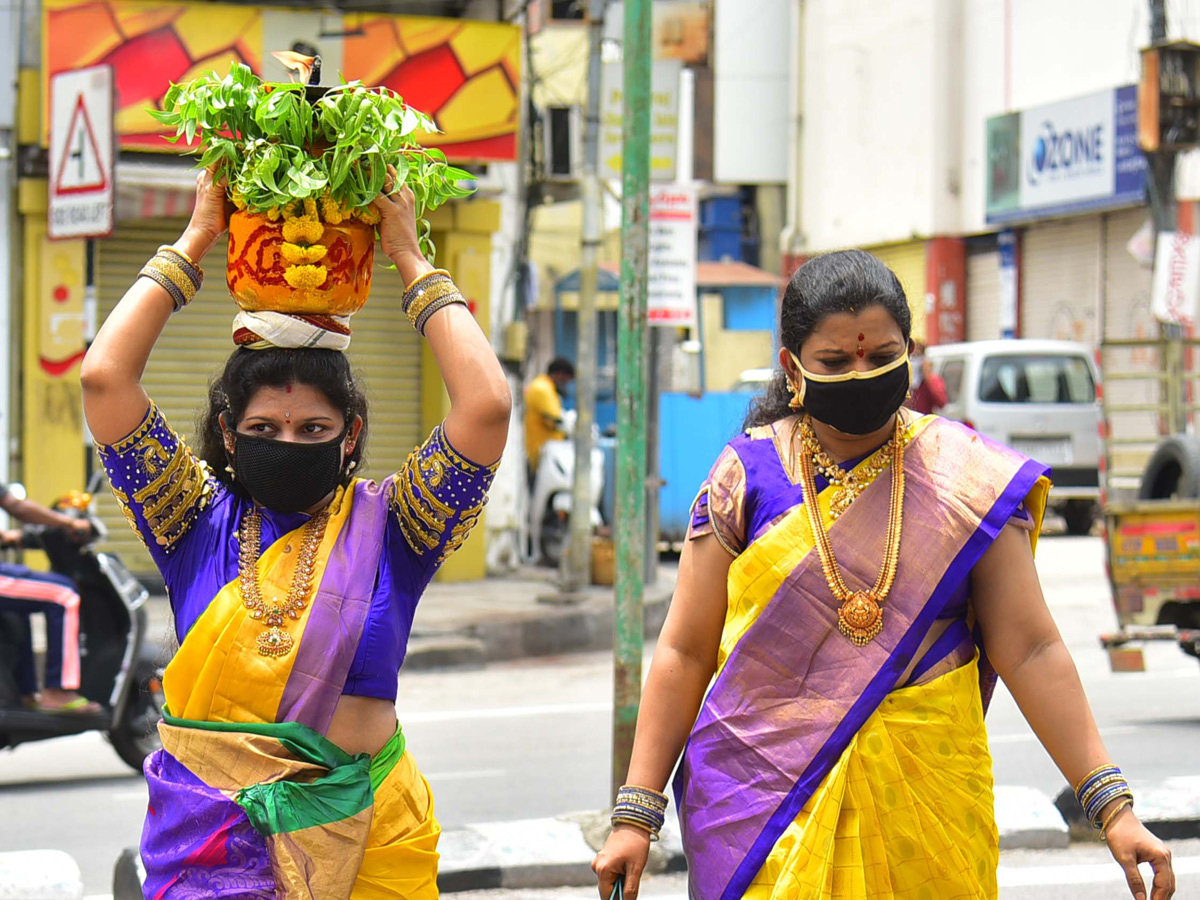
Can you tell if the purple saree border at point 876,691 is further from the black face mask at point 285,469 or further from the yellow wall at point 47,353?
the yellow wall at point 47,353

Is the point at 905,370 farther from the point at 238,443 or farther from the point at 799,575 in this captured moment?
the point at 238,443

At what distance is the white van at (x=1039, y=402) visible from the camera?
57.8 feet

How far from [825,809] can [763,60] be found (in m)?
30.9

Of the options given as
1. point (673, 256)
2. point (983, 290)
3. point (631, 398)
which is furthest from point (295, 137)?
point (983, 290)

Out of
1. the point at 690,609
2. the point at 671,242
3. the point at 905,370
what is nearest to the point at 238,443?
the point at 690,609

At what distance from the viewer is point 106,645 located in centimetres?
706

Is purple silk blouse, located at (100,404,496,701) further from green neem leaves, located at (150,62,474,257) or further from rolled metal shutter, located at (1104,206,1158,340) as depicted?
rolled metal shutter, located at (1104,206,1158,340)

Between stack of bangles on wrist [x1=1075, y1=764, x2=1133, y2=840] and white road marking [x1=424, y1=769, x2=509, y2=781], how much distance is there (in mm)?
4783

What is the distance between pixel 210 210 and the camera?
2.84 metres

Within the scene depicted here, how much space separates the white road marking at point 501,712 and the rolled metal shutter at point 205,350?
4.12 m

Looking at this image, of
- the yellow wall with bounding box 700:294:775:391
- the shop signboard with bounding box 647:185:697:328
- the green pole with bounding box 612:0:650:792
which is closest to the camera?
the green pole with bounding box 612:0:650:792

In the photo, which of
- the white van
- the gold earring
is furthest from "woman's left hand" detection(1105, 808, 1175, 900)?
the white van

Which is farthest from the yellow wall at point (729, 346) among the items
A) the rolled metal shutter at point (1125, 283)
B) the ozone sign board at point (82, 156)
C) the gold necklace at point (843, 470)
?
the gold necklace at point (843, 470)

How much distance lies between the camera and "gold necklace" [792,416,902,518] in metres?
2.87
